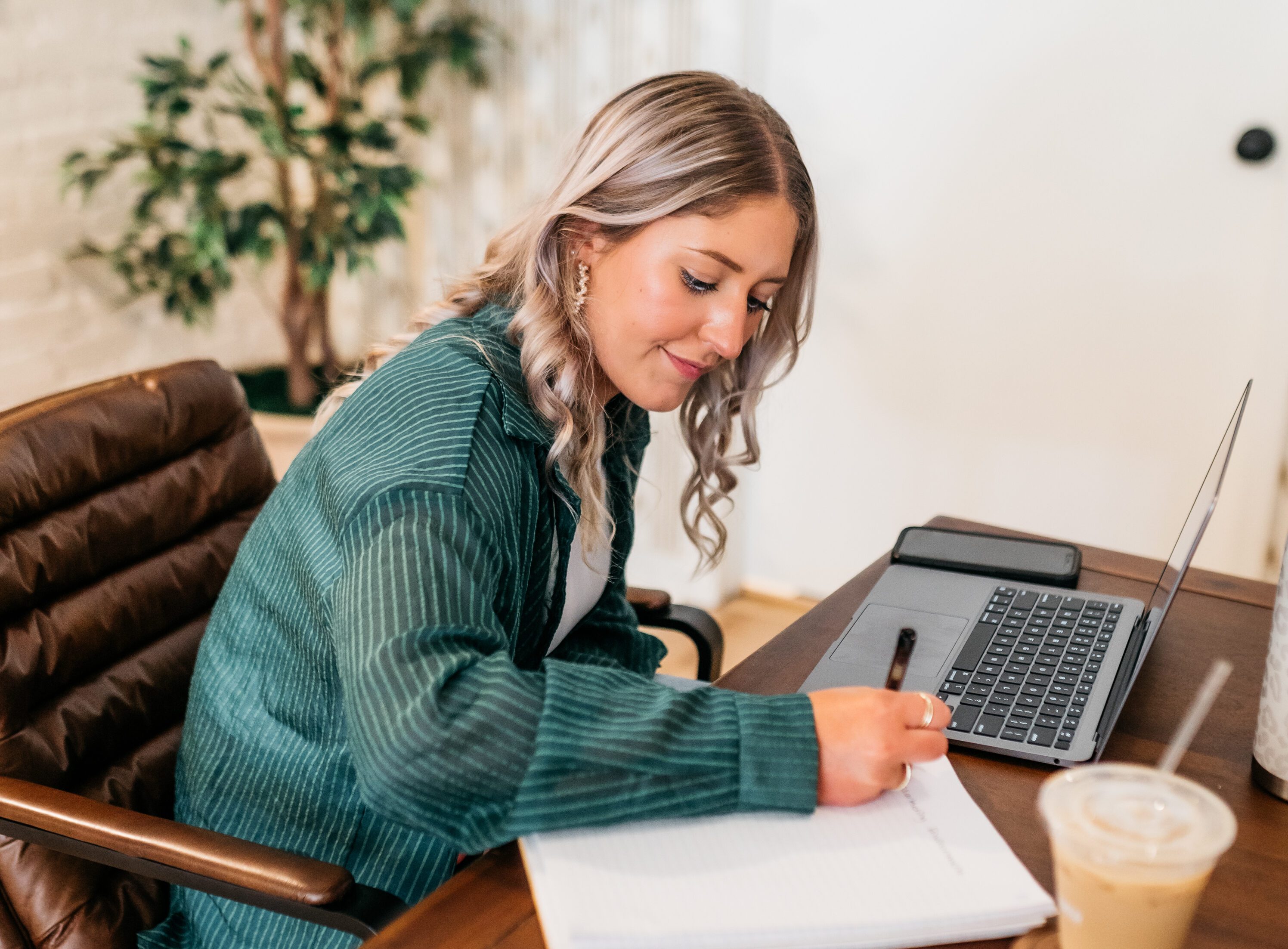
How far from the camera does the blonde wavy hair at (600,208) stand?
40.1 inches

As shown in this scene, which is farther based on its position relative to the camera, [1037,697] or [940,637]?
[940,637]

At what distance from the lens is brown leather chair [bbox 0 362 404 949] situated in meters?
0.83

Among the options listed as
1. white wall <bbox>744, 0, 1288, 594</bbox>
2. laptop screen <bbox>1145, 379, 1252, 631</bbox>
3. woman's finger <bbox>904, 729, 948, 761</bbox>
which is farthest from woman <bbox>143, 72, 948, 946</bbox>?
white wall <bbox>744, 0, 1288, 594</bbox>

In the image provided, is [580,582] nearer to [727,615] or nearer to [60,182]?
[727,615]

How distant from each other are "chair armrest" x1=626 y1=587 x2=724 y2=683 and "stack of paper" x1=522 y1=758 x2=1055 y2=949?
0.56m

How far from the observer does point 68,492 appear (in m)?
1.09

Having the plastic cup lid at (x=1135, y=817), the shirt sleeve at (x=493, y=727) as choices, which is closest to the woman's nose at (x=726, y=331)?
the shirt sleeve at (x=493, y=727)

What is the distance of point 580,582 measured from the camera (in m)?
1.14

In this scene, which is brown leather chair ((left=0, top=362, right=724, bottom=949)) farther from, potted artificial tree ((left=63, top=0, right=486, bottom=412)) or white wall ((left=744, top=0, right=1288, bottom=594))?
potted artificial tree ((left=63, top=0, right=486, bottom=412))

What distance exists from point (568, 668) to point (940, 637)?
1.52 feet

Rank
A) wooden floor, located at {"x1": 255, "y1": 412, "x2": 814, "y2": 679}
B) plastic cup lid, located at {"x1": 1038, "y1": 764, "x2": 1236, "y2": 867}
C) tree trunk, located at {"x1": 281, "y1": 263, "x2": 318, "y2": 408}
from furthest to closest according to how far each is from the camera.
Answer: tree trunk, located at {"x1": 281, "y1": 263, "x2": 318, "y2": 408}, wooden floor, located at {"x1": 255, "y1": 412, "x2": 814, "y2": 679}, plastic cup lid, located at {"x1": 1038, "y1": 764, "x2": 1236, "y2": 867}

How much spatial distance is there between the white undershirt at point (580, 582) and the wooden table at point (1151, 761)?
20cm

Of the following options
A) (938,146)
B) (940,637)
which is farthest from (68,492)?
(938,146)

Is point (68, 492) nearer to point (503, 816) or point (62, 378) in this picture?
point (503, 816)
